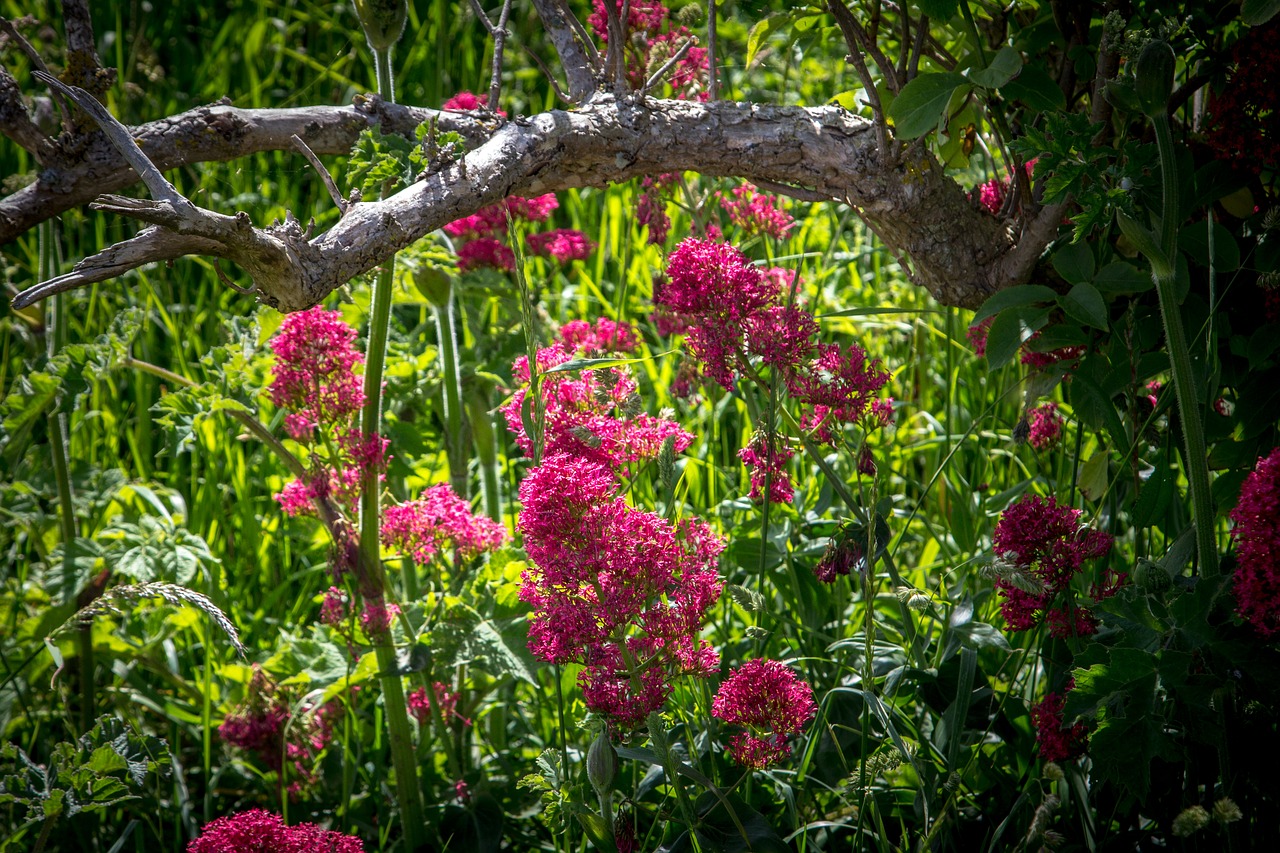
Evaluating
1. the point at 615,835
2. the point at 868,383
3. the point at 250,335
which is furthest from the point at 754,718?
the point at 250,335

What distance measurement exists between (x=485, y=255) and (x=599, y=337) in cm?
47

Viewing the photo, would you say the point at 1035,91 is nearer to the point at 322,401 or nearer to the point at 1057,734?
the point at 1057,734

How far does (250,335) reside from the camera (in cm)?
198

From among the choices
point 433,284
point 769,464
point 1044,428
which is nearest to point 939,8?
point 769,464

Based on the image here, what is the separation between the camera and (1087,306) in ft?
4.82

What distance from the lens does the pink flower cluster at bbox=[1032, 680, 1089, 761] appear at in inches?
55.4

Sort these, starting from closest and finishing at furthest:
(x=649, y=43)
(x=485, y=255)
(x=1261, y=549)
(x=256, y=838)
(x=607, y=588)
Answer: (x=1261, y=549), (x=607, y=588), (x=256, y=838), (x=649, y=43), (x=485, y=255)

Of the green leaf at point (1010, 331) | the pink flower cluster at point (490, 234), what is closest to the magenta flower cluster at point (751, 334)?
the green leaf at point (1010, 331)

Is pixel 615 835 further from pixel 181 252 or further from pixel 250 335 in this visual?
pixel 250 335

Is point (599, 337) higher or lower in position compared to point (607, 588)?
higher

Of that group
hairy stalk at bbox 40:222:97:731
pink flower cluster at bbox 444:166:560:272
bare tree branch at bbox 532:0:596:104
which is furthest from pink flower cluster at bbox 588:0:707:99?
hairy stalk at bbox 40:222:97:731

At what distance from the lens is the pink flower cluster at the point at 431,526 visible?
1779 mm

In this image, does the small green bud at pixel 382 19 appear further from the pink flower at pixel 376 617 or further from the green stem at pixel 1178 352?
the green stem at pixel 1178 352

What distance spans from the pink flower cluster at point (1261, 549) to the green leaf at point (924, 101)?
2.24ft
